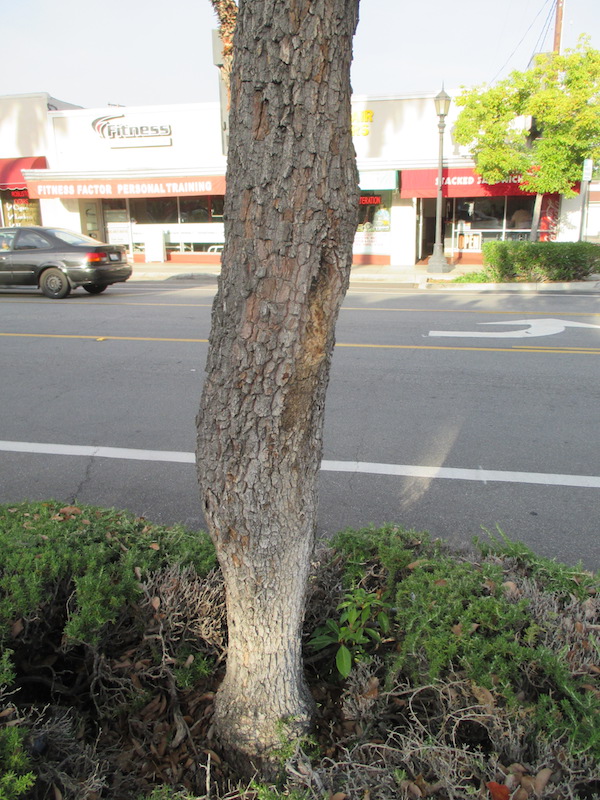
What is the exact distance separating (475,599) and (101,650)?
4.65 ft

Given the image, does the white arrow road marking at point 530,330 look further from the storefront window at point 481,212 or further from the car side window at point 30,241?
the storefront window at point 481,212

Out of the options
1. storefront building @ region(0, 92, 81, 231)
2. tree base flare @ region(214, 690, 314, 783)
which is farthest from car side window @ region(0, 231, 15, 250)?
tree base flare @ region(214, 690, 314, 783)

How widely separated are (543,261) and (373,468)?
13164mm

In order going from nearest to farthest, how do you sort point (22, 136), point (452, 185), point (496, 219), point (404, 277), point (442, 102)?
point (442, 102), point (404, 277), point (452, 185), point (496, 219), point (22, 136)

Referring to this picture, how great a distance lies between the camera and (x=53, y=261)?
14.2 m

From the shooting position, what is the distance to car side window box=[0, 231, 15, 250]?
1447 centimetres

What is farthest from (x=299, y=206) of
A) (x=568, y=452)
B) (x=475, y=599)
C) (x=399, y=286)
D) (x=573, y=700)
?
(x=399, y=286)

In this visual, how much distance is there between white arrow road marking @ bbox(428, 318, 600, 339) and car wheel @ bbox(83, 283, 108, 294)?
806 centimetres

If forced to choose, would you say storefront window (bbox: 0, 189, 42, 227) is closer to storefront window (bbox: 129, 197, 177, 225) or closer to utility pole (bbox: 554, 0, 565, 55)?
storefront window (bbox: 129, 197, 177, 225)

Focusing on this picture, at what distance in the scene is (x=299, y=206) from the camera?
5.82 feet

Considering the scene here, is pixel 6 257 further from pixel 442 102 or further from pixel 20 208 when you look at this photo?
pixel 20 208

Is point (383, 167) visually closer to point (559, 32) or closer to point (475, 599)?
point (559, 32)

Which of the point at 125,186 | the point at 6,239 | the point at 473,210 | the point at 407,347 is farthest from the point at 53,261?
the point at 473,210

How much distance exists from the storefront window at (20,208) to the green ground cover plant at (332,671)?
2535cm
